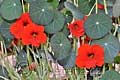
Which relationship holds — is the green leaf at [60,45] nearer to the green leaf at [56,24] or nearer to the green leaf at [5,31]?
the green leaf at [56,24]

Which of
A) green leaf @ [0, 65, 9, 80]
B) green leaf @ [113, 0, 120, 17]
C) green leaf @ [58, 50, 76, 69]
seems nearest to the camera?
green leaf @ [113, 0, 120, 17]

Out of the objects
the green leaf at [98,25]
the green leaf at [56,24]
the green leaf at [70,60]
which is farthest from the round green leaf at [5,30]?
the green leaf at [98,25]

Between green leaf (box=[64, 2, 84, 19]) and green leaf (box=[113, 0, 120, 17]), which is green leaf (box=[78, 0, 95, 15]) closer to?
green leaf (box=[64, 2, 84, 19])

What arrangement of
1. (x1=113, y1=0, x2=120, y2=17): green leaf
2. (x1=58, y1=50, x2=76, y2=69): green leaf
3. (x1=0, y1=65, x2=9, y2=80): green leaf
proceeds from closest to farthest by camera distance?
(x1=113, y1=0, x2=120, y2=17): green leaf < (x1=58, y1=50, x2=76, y2=69): green leaf < (x1=0, y1=65, x2=9, y2=80): green leaf

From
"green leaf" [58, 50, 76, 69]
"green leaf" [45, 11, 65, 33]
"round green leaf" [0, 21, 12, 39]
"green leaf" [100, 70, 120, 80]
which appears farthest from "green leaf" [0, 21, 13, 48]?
"green leaf" [100, 70, 120, 80]

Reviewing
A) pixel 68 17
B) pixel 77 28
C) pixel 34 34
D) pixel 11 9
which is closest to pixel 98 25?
pixel 77 28

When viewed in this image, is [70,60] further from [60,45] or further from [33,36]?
[33,36]
